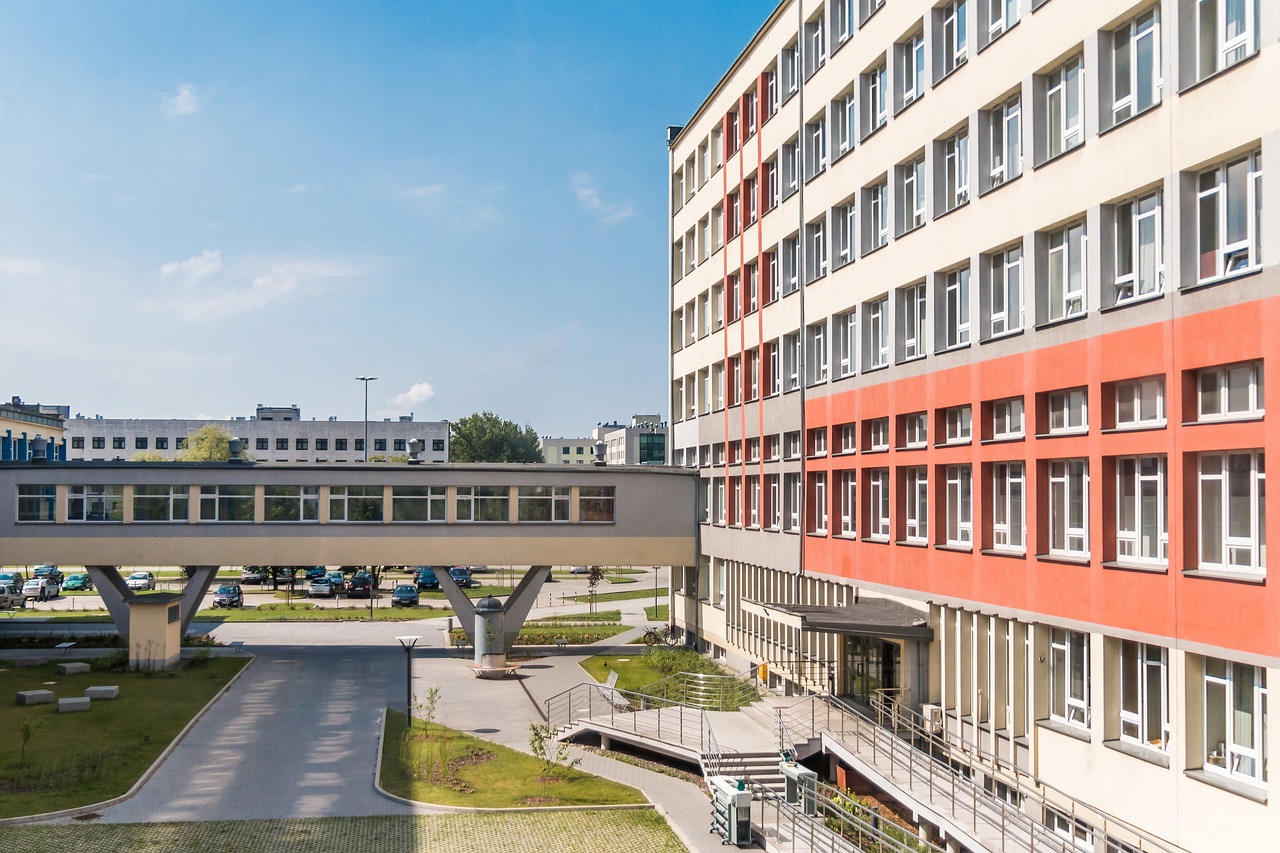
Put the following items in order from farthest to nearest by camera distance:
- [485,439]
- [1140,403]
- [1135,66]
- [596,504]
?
[485,439]
[596,504]
[1135,66]
[1140,403]

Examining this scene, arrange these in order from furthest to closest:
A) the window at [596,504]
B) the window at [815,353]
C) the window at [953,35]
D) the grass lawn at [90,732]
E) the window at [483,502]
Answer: the window at [596,504] → the window at [483,502] → the window at [815,353] → the window at [953,35] → the grass lawn at [90,732]

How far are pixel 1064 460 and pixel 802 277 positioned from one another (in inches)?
537

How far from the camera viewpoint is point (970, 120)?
23.5m

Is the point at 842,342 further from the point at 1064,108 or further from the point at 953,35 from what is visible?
the point at 1064,108

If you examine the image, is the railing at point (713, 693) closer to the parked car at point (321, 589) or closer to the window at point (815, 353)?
the window at point (815, 353)

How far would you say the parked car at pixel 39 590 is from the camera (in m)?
68.4

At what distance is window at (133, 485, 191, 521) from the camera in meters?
42.0

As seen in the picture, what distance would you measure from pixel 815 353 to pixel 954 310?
26.0 feet

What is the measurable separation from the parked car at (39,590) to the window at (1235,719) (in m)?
67.4

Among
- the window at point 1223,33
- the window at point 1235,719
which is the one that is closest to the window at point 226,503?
the window at point 1235,719

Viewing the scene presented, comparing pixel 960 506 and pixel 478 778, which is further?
pixel 478 778

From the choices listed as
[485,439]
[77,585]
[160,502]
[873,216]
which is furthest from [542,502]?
[485,439]

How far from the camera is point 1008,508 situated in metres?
22.2

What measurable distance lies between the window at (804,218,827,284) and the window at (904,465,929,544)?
25.3 feet
